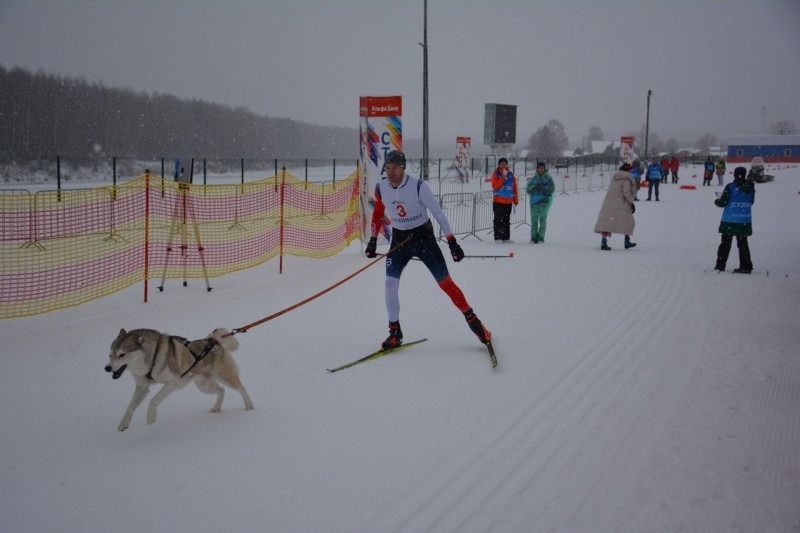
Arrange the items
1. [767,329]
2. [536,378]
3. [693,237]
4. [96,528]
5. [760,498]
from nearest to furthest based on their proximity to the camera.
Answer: [96,528] → [760,498] → [536,378] → [767,329] → [693,237]

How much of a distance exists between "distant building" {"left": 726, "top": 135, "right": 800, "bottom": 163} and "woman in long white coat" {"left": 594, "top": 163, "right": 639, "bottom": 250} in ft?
334

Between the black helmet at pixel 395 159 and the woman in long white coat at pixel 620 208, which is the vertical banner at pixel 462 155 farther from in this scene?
the black helmet at pixel 395 159

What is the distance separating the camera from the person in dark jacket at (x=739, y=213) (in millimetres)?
11219

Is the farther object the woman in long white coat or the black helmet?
the woman in long white coat

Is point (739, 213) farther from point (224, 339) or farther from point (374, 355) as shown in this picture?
point (224, 339)

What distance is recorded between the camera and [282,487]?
12.7 ft

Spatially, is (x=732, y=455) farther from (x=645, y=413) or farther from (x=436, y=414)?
(x=436, y=414)

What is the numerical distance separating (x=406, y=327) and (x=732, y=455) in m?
4.30

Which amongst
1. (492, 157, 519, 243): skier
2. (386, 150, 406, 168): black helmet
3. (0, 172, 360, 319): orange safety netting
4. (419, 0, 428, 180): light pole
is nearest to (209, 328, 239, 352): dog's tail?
(386, 150, 406, 168): black helmet

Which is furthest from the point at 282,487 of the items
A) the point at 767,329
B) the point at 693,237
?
the point at 693,237

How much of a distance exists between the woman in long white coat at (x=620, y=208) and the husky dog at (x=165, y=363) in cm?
1153

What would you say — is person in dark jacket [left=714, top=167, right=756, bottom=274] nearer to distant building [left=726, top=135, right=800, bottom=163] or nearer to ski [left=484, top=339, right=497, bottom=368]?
ski [left=484, top=339, right=497, bottom=368]

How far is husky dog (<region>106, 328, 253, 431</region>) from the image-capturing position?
4.28 meters

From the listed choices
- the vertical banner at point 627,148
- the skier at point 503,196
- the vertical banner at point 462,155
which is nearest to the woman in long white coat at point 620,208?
the skier at point 503,196
